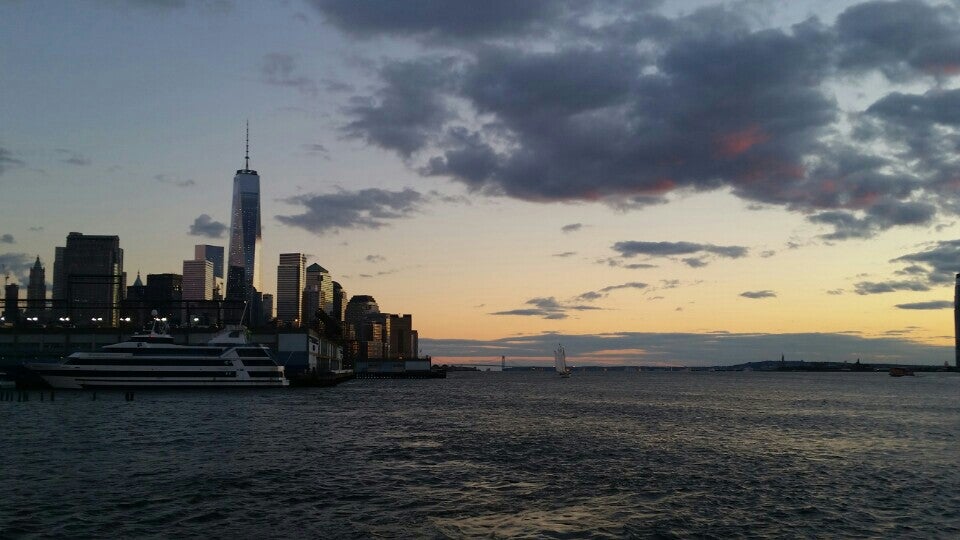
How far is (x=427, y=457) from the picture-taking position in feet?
176

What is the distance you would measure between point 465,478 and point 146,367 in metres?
105

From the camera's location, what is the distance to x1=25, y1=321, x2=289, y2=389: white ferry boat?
426 feet

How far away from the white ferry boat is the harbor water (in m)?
46.1

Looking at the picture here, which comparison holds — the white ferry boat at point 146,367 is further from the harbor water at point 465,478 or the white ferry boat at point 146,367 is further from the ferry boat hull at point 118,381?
the harbor water at point 465,478

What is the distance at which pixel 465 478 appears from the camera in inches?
1756

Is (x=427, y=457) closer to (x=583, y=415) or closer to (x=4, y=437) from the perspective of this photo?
(x=4, y=437)

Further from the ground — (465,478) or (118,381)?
(118,381)

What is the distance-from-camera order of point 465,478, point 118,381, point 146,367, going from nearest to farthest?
point 465,478 < point 118,381 < point 146,367

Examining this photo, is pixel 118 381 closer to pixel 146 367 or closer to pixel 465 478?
pixel 146 367

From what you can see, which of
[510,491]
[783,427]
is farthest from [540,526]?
[783,427]

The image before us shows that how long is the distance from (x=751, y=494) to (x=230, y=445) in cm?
3889

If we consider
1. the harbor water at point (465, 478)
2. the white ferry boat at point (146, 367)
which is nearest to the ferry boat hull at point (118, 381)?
the white ferry boat at point (146, 367)

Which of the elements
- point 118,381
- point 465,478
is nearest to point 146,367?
point 118,381

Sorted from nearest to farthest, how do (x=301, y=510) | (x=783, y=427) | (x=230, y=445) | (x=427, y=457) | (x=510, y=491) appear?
(x=301, y=510) → (x=510, y=491) → (x=427, y=457) → (x=230, y=445) → (x=783, y=427)
